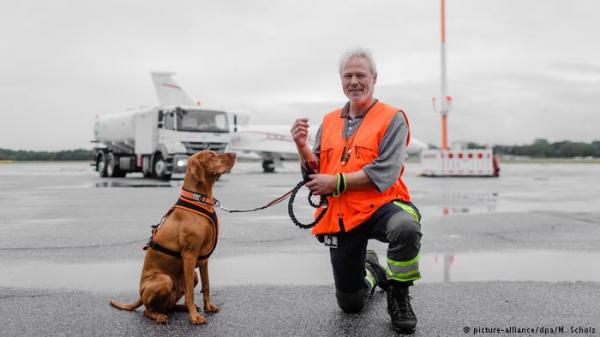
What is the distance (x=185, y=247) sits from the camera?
11.8 feet

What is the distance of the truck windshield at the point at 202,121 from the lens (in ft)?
70.3

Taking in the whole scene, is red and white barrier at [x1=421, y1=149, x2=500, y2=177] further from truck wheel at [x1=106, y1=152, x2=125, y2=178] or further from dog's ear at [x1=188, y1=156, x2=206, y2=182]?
dog's ear at [x1=188, y1=156, x2=206, y2=182]

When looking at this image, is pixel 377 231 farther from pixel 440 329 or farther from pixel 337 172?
pixel 440 329

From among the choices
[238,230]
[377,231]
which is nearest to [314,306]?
[377,231]

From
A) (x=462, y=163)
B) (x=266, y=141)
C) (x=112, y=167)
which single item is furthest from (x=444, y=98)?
(x=112, y=167)

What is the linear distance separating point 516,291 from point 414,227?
1340mm

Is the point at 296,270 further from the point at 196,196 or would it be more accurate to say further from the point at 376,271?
the point at 196,196

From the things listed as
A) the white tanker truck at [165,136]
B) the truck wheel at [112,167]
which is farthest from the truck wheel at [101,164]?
the white tanker truck at [165,136]

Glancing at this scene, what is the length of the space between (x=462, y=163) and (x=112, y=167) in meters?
16.0

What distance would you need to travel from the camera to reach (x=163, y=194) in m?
14.3

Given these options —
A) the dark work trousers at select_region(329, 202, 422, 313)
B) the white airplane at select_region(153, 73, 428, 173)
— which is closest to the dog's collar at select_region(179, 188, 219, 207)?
the dark work trousers at select_region(329, 202, 422, 313)

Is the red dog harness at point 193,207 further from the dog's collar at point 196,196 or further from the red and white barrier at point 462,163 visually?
the red and white barrier at point 462,163

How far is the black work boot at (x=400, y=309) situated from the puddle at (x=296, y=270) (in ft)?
3.81

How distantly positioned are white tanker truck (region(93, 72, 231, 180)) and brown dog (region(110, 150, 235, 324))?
15.8m
